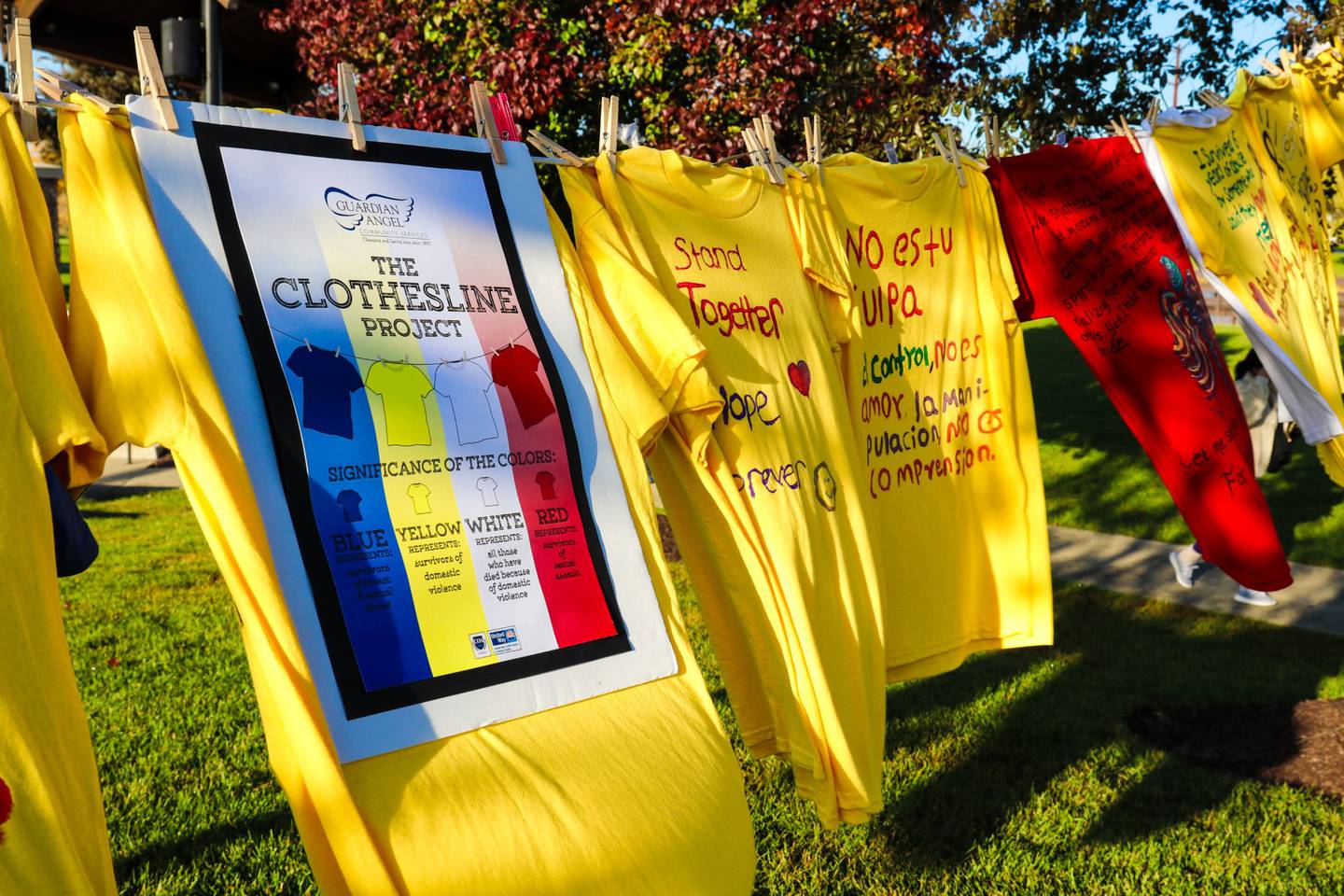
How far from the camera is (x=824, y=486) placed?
8.64 ft

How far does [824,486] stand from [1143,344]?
4.19ft

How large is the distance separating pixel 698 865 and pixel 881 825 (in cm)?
225

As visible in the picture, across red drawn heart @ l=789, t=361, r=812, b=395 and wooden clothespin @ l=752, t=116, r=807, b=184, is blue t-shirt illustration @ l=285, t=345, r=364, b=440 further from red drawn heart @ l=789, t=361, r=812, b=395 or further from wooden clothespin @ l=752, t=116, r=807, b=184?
wooden clothespin @ l=752, t=116, r=807, b=184

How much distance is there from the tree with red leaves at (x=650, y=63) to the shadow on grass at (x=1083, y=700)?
2779mm

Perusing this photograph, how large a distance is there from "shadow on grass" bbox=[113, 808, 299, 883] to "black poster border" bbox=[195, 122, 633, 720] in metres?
2.14

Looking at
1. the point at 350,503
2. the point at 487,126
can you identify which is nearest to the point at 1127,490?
the point at 487,126

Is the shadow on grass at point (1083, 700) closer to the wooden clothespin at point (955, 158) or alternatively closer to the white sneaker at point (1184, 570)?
the white sneaker at point (1184, 570)

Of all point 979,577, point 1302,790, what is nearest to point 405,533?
point 979,577

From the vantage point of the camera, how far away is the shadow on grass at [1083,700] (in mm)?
4133

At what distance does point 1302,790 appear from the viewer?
14.4 feet

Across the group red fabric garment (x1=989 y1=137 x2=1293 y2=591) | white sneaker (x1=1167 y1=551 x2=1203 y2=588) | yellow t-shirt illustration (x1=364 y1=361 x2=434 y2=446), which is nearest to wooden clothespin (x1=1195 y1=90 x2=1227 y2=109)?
red fabric garment (x1=989 y1=137 x2=1293 y2=591)

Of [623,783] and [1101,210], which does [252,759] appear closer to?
[623,783]

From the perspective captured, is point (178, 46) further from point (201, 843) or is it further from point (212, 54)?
point (201, 843)

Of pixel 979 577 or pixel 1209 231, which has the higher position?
pixel 1209 231
